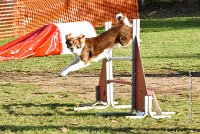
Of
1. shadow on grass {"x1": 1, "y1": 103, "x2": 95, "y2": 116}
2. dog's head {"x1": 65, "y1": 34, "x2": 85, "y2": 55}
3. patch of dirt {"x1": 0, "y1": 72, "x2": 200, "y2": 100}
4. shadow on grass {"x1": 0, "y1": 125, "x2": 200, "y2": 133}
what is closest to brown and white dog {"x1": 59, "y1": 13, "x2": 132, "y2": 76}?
dog's head {"x1": 65, "y1": 34, "x2": 85, "y2": 55}

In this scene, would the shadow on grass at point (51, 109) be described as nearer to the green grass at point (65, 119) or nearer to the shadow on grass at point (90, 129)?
the green grass at point (65, 119)

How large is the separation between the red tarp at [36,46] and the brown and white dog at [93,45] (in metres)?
7.34

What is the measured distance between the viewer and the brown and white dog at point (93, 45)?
8969 millimetres

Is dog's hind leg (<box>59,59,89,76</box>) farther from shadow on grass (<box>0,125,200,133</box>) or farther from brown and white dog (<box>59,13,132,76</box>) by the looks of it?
shadow on grass (<box>0,125,200,133</box>)

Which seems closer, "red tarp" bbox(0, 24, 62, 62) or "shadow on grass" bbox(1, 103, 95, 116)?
"shadow on grass" bbox(1, 103, 95, 116)

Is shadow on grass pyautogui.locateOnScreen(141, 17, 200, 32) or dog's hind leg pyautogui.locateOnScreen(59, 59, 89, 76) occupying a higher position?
shadow on grass pyautogui.locateOnScreen(141, 17, 200, 32)

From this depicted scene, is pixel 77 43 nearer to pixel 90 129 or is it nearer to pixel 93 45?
pixel 93 45

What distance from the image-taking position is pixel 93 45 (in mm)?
9070

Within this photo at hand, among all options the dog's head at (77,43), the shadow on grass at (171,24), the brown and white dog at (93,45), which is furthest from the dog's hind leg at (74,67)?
the shadow on grass at (171,24)

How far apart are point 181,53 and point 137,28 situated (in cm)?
793

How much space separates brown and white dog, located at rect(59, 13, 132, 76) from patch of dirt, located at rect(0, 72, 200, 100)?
1302 mm

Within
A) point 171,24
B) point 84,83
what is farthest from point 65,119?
point 171,24

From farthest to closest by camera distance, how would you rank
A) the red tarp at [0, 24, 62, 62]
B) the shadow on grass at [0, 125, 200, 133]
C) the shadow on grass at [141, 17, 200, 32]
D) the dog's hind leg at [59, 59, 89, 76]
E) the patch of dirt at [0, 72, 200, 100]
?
1. the shadow on grass at [141, 17, 200, 32]
2. the red tarp at [0, 24, 62, 62]
3. the patch of dirt at [0, 72, 200, 100]
4. the dog's hind leg at [59, 59, 89, 76]
5. the shadow on grass at [0, 125, 200, 133]

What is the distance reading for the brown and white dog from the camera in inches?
353
